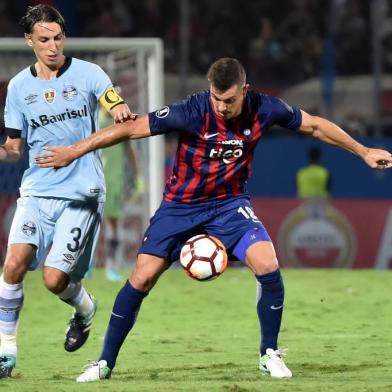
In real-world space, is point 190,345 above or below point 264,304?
below

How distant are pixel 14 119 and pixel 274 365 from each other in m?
2.38

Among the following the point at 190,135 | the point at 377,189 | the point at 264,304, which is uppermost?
the point at 190,135

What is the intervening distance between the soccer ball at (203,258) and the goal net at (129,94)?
794 cm

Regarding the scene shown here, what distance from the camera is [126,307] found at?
7.53 meters

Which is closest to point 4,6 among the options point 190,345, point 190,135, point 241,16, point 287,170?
point 241,16

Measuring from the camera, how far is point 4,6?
72.2 feet

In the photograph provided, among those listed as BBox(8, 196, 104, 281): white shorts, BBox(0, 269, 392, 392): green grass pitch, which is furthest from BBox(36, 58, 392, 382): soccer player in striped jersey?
BBox(8, 196, 104, 281): white shorts

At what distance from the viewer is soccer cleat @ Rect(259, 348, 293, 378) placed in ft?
24.6

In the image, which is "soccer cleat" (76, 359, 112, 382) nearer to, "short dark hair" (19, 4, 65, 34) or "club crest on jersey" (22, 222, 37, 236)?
"club crest on jersey" (22, 222, 37, 236)

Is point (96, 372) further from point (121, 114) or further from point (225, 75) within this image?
point (225, 75)

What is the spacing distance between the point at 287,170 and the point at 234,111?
38.4 feet

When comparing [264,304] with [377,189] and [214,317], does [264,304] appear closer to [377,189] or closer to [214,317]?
[214,317]

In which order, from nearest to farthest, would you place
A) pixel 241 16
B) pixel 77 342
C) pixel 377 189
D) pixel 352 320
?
pixel 77 342 < pixel 352 320 < pixel 377 189 < pixel 241 16

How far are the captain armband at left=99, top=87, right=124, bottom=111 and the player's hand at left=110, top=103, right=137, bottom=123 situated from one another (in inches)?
2.5
